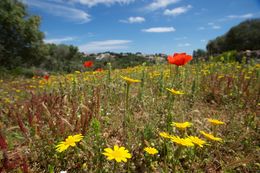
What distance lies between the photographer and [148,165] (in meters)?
2.18

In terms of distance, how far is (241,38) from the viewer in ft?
84.4

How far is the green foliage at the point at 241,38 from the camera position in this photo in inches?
952

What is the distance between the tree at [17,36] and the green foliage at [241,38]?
1634cm

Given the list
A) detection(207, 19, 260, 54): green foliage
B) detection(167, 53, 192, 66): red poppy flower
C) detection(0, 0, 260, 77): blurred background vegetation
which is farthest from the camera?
detection(207, 19, 260, 54): green foliage

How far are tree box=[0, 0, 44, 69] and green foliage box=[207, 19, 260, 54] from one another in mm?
Result: 16339

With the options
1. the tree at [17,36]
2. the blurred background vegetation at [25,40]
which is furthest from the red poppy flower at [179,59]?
the tree at [17,36]

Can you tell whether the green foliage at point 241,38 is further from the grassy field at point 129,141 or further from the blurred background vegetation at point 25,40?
the grassy field at point 129,141

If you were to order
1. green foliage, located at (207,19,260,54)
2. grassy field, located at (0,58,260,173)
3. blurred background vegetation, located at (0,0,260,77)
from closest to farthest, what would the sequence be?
grassy field, located at (0,58,260,173) → blurred background vegetation, located at (0,0,260,77) → green foliage, located at (207,19,260,54)

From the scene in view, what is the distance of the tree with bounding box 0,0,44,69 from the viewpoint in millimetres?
22047

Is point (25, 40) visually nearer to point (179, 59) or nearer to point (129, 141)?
point (179, 59)

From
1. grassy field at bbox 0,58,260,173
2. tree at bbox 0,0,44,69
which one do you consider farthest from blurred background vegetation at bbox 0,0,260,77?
grassy field at bbox 0,58,260,173

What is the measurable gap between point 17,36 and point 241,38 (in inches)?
842

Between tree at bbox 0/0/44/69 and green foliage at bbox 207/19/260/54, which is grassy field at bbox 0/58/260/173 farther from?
green foliage at bbox 207/19/260/54

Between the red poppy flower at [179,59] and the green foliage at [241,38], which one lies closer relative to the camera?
the red poppy flower at [179,59]
